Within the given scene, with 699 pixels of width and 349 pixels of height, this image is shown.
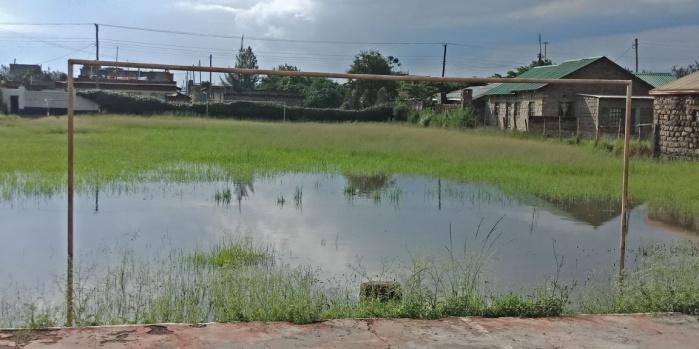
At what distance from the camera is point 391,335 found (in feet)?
13.8

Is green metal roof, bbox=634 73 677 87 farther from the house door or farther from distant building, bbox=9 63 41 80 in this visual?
distant building, bbox=9 63 41 80

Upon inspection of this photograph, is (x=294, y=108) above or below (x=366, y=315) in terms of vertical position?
above

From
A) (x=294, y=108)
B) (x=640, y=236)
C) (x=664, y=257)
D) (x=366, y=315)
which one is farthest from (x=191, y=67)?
(x=294, y=108)

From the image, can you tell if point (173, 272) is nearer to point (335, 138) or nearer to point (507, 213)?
point (507, 213)

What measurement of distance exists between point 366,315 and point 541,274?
296 centimetres

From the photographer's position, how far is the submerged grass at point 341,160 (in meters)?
12.7

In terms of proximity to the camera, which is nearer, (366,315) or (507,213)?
(366,315)

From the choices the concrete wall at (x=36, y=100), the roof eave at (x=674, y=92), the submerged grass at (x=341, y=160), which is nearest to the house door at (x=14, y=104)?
the concrete wall at (x=36, y=100)

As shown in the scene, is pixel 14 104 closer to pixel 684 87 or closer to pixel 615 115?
pixel 615 115

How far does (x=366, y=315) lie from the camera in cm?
470

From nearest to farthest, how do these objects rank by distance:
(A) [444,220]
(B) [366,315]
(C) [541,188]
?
(B) [366,315] → (A) [444,220] → (C) [541,188]

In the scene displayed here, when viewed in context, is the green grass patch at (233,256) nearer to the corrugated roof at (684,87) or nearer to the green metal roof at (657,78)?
the corrugated roof at (684,87)

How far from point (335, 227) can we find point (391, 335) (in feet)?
17.2

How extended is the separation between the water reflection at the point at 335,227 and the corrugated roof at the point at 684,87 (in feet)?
26.0
